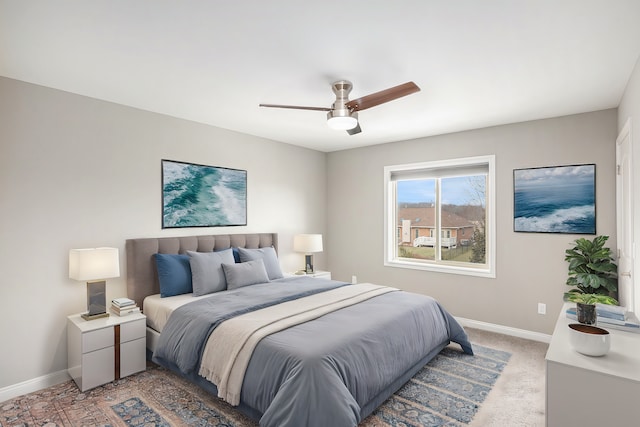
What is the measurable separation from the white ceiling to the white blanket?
192 centimetres

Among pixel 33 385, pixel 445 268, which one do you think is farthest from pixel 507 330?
pixel 33 385

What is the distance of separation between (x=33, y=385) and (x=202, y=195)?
2.30 m

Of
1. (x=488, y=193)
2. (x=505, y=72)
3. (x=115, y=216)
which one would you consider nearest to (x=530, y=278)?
(x=488, y=193)

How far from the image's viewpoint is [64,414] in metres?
2.49

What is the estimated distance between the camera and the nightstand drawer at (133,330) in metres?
2.98

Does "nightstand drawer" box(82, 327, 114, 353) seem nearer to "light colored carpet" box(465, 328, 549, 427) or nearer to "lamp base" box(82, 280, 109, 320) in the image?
"lamp base" box(82, 280, 109, 320)

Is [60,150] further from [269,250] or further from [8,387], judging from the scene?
[269,250]

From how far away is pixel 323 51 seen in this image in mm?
2340

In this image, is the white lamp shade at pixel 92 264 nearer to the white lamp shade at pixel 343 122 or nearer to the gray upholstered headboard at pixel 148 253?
the gray upholstered headboard at pixel 148 253

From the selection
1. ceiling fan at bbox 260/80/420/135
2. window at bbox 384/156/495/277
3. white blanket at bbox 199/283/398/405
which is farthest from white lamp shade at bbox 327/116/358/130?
window at bbox 384/156/495/277

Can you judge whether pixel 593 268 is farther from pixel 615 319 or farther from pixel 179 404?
pixel 179 404

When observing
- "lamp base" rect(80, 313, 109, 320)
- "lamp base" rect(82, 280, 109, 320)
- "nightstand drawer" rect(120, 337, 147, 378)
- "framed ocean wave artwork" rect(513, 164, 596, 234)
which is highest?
"framed ocean wave artwork" rect(513, 164, 596, 234)

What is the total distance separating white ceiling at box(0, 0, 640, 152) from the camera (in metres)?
1.89

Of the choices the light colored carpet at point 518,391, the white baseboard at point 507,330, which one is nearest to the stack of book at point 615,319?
the light colored carpet at point 518,391
